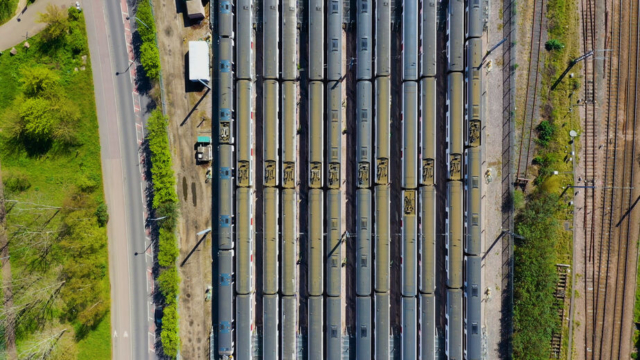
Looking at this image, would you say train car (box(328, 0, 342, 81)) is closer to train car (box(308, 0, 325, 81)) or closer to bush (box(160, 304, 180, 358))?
train car (box(308, 0, 325, 81))

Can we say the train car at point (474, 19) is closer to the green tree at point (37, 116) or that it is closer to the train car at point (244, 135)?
the train car at point (244, 135)

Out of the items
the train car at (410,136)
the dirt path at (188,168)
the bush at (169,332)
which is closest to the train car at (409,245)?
the train car at (410,136)

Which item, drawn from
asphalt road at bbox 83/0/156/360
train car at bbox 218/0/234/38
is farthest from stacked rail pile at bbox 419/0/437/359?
asphalt road at bbox 83/0/156/360

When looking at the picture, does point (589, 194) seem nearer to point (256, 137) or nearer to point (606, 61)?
point (606, 61)

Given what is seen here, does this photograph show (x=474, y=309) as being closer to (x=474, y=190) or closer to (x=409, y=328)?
(x=409, y=328)

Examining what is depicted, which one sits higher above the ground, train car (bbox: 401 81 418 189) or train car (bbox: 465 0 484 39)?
train car (bbox: 465 0 484 39)

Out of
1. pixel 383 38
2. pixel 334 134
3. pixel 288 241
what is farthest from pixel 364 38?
pixel 288 241
